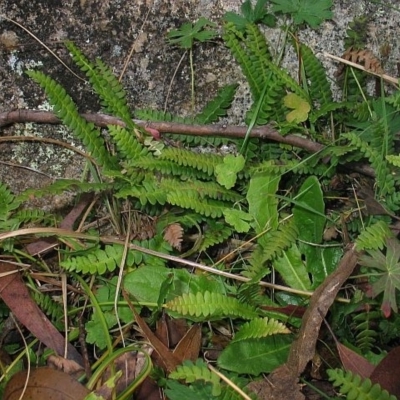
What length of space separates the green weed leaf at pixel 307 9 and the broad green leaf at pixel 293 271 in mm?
827

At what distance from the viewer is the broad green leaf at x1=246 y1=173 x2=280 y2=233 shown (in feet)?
7.70

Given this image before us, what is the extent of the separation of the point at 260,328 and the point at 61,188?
0.79 m

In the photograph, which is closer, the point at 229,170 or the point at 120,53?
the point at 229,170

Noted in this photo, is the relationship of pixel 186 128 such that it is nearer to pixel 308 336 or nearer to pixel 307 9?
pixel 307 9

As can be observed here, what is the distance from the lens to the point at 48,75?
8.00ft

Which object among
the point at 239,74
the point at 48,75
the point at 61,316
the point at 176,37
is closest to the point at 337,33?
the point at 239,74

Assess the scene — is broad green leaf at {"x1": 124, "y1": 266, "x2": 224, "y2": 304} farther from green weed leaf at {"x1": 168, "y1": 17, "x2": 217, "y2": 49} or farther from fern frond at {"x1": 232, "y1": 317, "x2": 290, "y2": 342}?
green weed leaf at {"x1": 168, "y1": 17, "x2": 217, "y2": 49}

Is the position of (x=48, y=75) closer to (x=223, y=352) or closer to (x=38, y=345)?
(x=38, y=345)

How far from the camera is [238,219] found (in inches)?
91.8

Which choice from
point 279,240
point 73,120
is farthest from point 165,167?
point 279,240

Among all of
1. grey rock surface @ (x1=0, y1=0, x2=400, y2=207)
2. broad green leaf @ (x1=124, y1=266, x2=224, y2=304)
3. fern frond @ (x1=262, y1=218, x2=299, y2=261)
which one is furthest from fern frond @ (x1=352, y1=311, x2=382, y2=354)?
grey rock surface @ (x1=0, y1=0, x2=400, y2=207)

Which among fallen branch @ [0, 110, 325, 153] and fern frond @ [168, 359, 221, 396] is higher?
fallen branch @ [0, 110, 325, 153]

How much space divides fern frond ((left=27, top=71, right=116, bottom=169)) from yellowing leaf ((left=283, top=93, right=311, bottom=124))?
0.63 meters

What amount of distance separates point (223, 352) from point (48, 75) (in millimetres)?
1152
